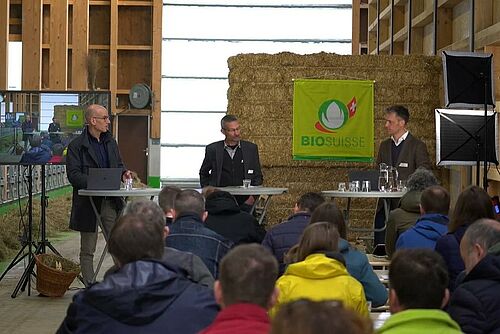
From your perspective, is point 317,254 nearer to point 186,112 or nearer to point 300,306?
point 300,306

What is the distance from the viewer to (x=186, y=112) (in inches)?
753

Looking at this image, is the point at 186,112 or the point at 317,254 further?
the point at 186,112

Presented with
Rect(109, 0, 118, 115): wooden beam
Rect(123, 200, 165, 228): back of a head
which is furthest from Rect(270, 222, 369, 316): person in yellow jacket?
Rect(109, 0, 118, 115): wooden beam

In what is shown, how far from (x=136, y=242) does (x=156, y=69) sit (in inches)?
626

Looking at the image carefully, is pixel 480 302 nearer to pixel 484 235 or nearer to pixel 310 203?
pixel 484 235

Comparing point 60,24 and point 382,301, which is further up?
point 60,24

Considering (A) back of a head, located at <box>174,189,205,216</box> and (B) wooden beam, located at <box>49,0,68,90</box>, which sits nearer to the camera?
(A) back of a head, located at <box>174,189,205,216</box>

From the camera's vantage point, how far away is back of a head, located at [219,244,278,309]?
2.57 m

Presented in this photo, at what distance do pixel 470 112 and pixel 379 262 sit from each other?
240 cm

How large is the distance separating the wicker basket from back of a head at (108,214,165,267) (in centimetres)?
453

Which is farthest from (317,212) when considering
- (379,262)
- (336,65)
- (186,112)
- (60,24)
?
(186,112)

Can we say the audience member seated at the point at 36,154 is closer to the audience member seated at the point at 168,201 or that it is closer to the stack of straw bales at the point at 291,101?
the stack of straw bales at the point at 291,101

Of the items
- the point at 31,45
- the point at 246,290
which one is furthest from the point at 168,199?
the point at 31,45

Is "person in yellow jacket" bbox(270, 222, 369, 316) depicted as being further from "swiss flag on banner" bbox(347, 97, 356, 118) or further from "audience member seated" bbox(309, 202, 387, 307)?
"swiss flag on banner" bbox(347, 97, 356, 118)
